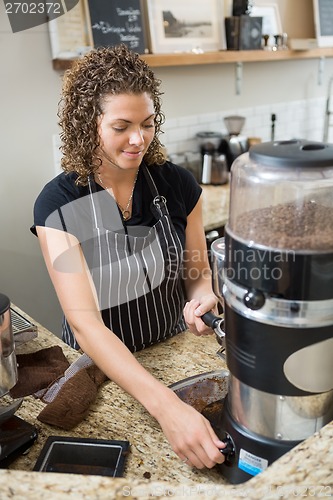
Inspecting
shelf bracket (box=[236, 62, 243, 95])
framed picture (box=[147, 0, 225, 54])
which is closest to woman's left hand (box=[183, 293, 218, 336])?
framed picture (box=[147, 0, 225, 54])

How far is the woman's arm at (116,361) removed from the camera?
969 mm

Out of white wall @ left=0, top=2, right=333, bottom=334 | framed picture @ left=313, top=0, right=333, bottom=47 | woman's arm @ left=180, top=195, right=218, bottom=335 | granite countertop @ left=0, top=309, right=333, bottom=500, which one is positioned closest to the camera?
granite countertop @ left=0, top=309, right=333, bottom=500

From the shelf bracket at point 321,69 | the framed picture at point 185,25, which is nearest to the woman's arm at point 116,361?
the framed picture at point 185,25

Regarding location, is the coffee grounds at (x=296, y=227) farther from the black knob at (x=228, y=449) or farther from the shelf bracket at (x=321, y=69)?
the shelf bracket at (x=321, y=69)

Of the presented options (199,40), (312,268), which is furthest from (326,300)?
(199,40)

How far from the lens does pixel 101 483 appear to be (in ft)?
2.07

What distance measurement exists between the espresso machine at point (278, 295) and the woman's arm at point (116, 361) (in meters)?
0.09

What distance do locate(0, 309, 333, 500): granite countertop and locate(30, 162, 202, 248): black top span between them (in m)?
0.33

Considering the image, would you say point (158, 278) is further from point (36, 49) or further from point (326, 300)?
point (36, 49)

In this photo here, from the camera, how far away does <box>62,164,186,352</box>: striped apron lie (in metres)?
1.51

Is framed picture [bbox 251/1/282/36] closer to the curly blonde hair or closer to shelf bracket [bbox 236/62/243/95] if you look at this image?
shelf bracket [bbox 236/62/243/95]

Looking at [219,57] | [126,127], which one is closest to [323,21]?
[219,57]

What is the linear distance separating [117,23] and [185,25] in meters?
0.51

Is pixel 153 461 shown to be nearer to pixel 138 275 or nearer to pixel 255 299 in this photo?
pixel 255 299
